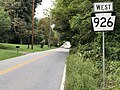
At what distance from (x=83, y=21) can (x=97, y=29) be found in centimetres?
847

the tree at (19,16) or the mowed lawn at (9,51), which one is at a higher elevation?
the tree at (19,16)

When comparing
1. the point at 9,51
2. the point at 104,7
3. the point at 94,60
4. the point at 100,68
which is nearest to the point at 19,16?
the point at 9,51

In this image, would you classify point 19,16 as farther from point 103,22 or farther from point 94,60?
point 103,22

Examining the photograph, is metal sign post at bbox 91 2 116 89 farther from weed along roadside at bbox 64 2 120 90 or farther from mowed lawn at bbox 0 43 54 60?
mowed lawn at bbox 0 43 54 60

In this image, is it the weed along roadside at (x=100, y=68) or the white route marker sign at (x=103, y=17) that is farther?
the white route marker sign at (x=103, y=17)

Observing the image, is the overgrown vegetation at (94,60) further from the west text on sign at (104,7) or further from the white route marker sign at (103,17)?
the west text on sign at (104,7)

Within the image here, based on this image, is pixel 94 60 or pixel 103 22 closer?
pixel 103 22

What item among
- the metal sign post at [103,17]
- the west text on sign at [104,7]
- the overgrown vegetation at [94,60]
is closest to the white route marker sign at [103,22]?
the metal sign post at [103,17]

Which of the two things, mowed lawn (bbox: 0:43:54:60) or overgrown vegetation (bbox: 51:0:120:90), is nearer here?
overgrown vegetation (bbox: 51:0:120:90)

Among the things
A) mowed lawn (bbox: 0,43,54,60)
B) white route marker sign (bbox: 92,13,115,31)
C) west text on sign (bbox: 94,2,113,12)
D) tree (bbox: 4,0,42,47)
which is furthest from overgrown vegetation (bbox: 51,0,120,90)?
tree (bbox: 4,0,42,47)

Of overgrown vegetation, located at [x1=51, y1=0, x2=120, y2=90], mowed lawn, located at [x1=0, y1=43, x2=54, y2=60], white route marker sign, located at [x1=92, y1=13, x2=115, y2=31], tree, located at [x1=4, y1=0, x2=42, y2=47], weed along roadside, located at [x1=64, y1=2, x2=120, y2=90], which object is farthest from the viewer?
tree, located at [x1=4, y1=0, x2=42, y2=47]

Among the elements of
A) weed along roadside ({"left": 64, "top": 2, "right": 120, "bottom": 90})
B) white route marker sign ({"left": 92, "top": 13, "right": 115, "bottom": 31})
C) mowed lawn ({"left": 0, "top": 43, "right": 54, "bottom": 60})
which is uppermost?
white route marker sign ({"left": 92, "top": 13, "right": 115, "bottom": 31})

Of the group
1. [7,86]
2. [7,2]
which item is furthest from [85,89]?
[7,2]

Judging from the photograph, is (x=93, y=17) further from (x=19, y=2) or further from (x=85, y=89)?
(x=19, y=2)
